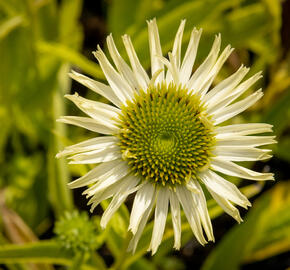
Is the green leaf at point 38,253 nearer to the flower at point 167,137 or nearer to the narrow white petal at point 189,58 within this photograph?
the flower at point 167,137

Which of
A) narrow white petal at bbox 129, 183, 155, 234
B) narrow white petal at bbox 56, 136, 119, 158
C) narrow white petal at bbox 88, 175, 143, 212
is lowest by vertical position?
narrow white petal at bbox 129, 183, 155, 234

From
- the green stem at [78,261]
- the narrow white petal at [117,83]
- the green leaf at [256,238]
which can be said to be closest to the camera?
the narrow white petal at [117,83]

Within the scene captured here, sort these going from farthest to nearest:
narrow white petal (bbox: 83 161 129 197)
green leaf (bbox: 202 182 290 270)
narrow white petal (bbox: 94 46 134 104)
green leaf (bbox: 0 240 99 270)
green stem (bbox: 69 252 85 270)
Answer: green leaf (bbox: 202 182 290 270)
green leaf (bbox: 0 240 99 270)
green stem (bbox: 69 252 85 270)
narrow white petal (bbox: 94 46 134 104)
narrow white petal (bbox: 83 161 129 197)

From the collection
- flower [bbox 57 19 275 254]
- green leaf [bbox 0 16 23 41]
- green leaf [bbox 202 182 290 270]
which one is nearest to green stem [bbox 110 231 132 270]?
flower [bbox 57 19 275 254]

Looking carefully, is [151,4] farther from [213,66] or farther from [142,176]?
[142,176]

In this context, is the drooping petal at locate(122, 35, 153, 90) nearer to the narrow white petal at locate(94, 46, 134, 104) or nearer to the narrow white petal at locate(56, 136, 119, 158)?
the narrow white petal at locate(94, 46, 134, 104)

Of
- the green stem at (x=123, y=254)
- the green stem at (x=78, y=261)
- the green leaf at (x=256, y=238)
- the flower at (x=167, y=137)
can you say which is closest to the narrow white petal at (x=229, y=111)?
the flower at (x=167, y=137)

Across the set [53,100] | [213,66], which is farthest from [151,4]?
[213,66]
